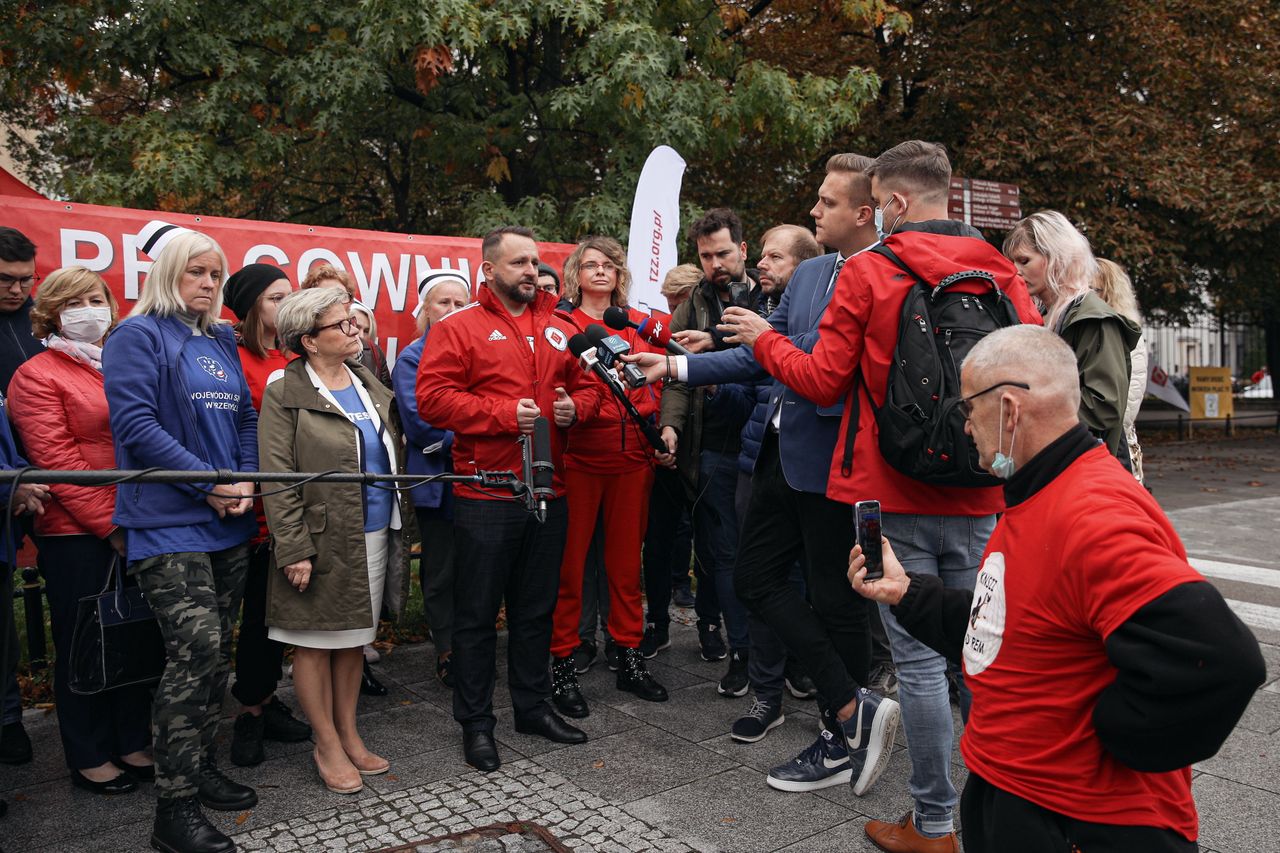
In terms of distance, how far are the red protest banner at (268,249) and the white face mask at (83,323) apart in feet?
5.15

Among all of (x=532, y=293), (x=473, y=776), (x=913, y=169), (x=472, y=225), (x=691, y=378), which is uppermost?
(x=472, y=225)

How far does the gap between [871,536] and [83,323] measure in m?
3.33

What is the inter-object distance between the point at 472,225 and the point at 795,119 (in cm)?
353

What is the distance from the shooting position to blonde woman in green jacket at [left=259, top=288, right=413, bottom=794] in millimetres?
4004

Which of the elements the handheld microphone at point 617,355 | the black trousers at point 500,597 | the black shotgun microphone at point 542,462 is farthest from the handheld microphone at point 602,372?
the black trousers at point 500,597

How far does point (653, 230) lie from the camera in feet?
23.6

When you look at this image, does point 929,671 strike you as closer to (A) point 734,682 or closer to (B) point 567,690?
(A) point 734,682

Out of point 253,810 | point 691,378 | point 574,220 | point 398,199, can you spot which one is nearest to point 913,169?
point 691,378

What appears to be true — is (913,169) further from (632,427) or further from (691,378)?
(632,427)

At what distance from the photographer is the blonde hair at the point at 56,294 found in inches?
167

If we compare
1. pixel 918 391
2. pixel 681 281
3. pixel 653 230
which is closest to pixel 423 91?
pixel 653 230

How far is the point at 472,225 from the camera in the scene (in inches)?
399

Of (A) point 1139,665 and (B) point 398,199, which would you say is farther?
(B) point 398,199

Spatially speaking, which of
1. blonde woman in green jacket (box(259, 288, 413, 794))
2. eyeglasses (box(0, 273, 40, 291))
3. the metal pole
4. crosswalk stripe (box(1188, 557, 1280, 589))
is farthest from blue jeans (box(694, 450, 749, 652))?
crosswalk stripe (box(1188, 557, 1280, 589))
